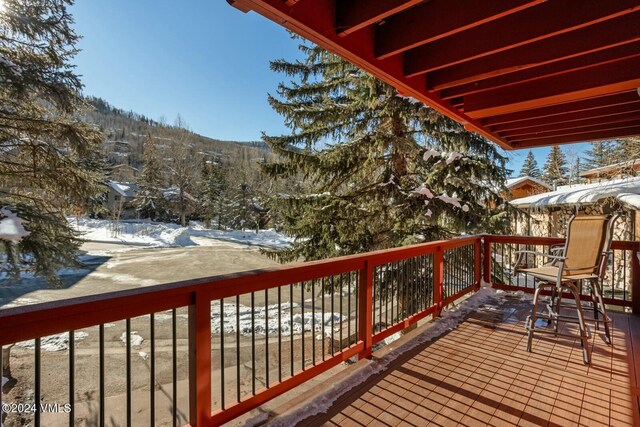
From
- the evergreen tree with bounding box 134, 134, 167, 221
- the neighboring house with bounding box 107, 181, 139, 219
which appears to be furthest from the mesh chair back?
the neighboring house with bounding box 107, 181, 139, 219

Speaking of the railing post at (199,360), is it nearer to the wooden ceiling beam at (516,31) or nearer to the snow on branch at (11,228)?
the wooden ceiling beam at (516,31)

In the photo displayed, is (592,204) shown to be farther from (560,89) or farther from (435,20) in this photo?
(435,20)

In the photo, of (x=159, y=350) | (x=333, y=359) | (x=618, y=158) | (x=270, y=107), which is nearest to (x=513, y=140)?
(x=333, y=359)

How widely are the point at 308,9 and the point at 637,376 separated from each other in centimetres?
367

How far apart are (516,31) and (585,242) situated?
80.6 inches

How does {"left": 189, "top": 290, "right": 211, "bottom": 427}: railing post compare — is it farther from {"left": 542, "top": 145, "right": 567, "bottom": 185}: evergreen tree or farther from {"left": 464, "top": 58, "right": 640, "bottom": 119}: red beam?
{"left": 542, "top": 145, "right": 567, "bottom": 185}: evergreen tree

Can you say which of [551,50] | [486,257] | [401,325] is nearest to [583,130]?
[486,257]

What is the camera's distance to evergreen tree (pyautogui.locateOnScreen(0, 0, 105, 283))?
584 cm

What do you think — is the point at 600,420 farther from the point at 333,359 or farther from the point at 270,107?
the point at 270,107

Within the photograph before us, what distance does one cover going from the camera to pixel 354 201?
6645 millimetres

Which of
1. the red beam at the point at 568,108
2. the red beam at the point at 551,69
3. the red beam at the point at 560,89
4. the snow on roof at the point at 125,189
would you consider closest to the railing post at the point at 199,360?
the red beam at the point at 551,69

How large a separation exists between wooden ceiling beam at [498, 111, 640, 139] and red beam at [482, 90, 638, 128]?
16.5 inches

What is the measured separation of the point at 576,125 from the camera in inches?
162

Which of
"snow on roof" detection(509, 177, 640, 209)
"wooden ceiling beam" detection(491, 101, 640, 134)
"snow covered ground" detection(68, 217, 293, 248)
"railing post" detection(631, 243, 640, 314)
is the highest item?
"wooden ceiling beam" detection(491, 101, 640, 134)
